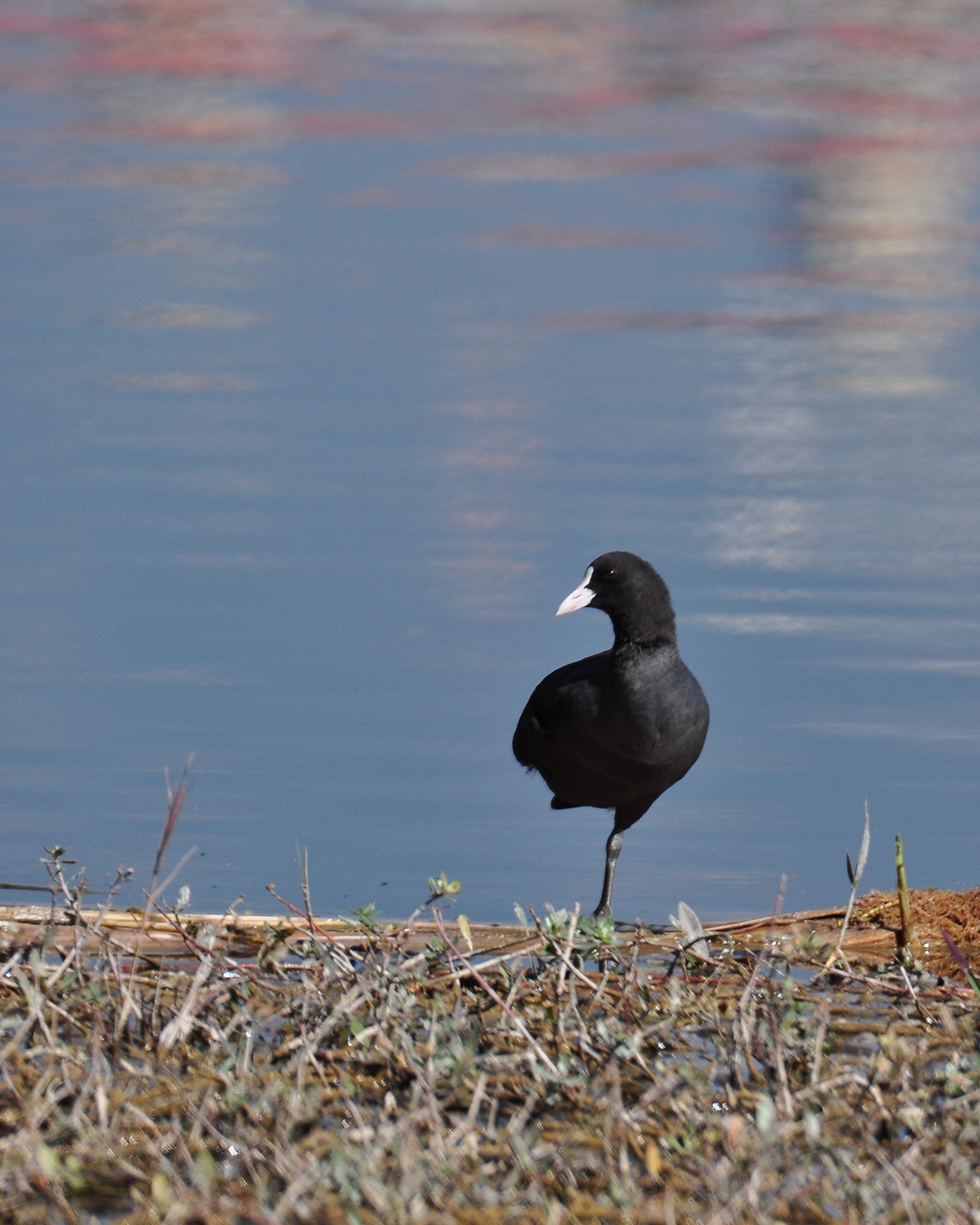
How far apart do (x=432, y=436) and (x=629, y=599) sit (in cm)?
359

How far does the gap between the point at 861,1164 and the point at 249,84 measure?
16.5m

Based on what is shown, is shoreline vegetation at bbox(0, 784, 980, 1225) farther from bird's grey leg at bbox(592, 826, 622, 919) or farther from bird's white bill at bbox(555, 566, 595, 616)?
bird's white bill at bbox(555, 566, 595, 616)

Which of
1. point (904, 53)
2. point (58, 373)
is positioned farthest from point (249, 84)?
point (58, 373)

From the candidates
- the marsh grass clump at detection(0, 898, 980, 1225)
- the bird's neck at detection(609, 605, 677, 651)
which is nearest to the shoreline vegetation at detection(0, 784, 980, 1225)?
the marsh grass clump at detection(0, 898, 980, 1225)

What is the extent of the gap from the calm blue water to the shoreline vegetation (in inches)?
34.0

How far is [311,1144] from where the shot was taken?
2.74 meters

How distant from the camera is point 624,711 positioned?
4.47m

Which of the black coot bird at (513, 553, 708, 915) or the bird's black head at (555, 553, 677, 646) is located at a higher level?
the bird's black head at (555, 553, 677, 646)

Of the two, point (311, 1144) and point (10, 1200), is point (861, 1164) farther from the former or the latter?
point (10, 1200)

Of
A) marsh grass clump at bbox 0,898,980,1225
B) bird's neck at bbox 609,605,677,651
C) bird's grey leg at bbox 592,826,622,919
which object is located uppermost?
bird's neck at bbox 609,605,677,651

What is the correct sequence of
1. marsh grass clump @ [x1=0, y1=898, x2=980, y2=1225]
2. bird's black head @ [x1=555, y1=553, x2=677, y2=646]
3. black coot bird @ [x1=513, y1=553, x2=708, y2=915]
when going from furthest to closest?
bird's black head @ [x1=555, y1=553, x2=677, y2=646], black coot bird @ [x1=513, y1=553, x2=708, y2=915], marsh grass clump @ [x1=0, y1=898, x2=980, y2=1225]

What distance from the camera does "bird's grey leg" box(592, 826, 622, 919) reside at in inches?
167

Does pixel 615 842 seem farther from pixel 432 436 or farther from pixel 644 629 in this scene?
pixel 432 436

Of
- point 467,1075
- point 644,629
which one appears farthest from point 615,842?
point 467,1075
